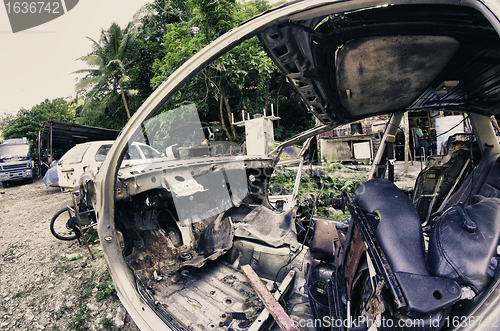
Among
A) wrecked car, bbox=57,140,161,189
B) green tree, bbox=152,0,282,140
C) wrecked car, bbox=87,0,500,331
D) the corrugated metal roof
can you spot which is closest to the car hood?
wrecked car, bbox=87,0,500,331

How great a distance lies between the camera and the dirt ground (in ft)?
7.24

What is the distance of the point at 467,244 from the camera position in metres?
0.90

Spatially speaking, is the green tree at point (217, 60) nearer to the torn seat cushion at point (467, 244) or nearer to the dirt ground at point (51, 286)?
the dirt ground at point (51, 286)

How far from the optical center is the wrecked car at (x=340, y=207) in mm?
918

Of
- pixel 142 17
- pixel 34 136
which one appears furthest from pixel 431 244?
pixel 34 136

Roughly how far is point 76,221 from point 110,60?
→ 1537 cm

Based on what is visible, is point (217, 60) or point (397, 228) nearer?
point (397, 228)

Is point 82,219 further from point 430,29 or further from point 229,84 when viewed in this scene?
point 229,84

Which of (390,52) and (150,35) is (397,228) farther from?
(150,35)

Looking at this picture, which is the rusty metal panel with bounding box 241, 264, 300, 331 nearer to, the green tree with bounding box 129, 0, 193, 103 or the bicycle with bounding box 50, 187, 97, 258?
the bicycle with bounding box 50, 187, 97, 258

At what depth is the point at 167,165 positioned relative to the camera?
2590 millimetres

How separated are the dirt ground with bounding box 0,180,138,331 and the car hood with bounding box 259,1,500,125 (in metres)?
2.61

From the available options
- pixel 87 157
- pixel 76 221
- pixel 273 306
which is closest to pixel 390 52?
pixel 273 306

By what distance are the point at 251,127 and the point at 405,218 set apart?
30.9 ft
